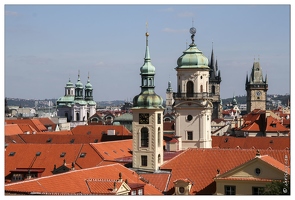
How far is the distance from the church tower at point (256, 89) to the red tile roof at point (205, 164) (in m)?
134

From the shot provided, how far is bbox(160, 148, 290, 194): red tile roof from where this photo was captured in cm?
5009

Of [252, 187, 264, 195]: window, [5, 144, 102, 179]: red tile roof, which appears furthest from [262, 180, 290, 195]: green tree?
[5, 144, 102, 179]: red tile roof

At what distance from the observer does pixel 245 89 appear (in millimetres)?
190375

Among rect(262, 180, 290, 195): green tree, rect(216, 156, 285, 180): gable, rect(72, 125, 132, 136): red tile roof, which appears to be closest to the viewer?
rect(262, 180, 290, 195): green tree

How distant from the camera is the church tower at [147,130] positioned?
57.3 metres

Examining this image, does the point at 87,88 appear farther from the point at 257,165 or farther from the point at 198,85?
the point at 257,165

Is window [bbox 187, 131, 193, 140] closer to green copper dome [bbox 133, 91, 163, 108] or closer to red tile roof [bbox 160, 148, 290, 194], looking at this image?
green copper dome [bbox 133, 91, 163, 108]

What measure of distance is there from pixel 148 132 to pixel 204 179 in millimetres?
8569

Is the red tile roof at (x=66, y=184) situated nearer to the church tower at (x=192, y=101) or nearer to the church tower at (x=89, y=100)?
the church tower at (x=192, y=101)

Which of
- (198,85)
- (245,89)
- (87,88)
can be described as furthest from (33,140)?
(245,89)

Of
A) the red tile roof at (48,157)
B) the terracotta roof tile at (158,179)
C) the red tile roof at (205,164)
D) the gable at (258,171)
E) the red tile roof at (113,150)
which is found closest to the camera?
the gable at (258,171)

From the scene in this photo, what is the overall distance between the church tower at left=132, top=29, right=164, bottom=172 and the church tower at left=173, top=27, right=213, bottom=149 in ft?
51.7

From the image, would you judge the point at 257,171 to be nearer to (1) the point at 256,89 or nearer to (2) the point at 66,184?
(2) the point at 66,184

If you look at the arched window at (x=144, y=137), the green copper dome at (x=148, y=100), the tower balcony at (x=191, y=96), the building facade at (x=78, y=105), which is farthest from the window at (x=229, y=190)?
the building facade at (x=78, y=105)
